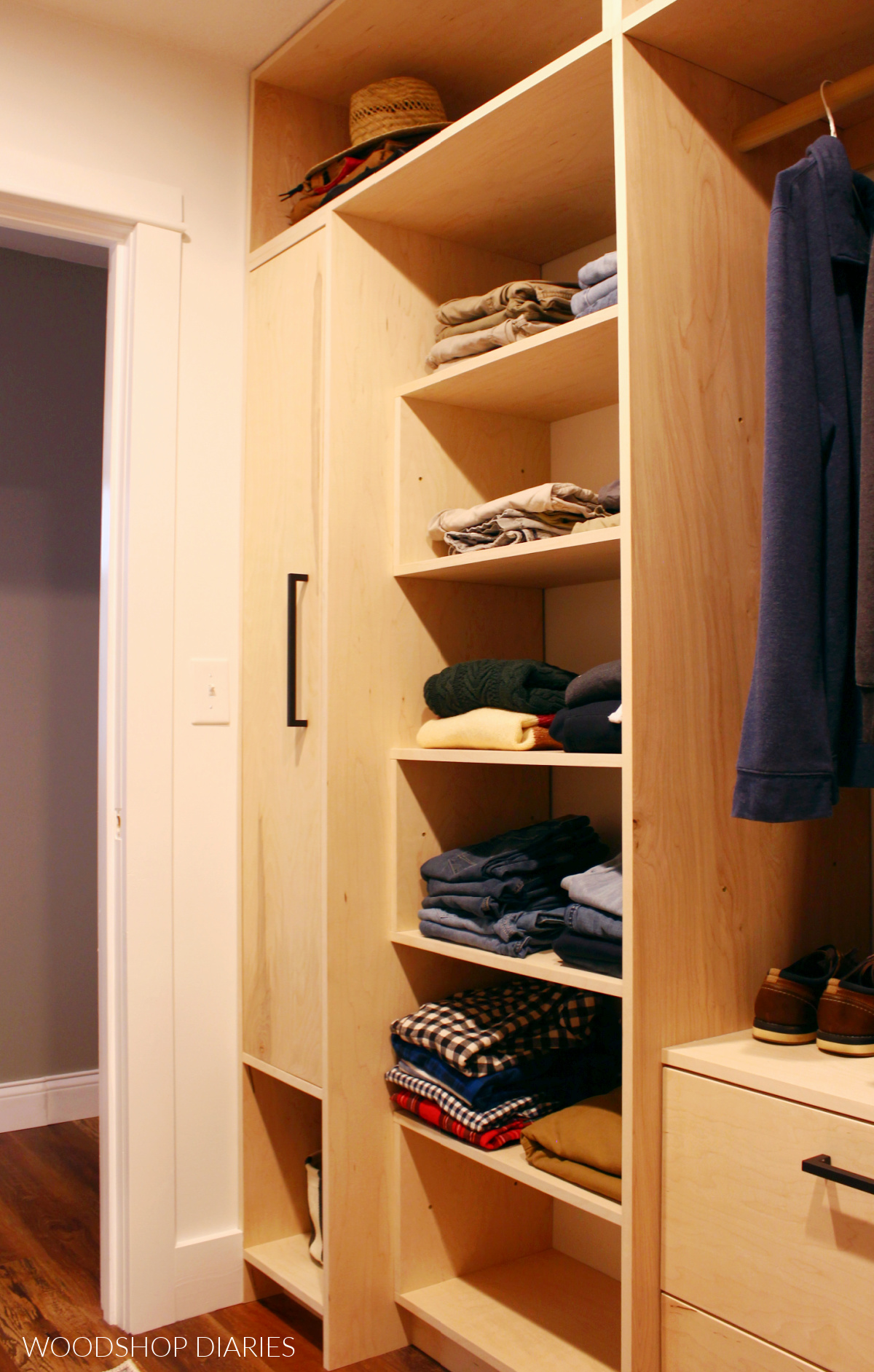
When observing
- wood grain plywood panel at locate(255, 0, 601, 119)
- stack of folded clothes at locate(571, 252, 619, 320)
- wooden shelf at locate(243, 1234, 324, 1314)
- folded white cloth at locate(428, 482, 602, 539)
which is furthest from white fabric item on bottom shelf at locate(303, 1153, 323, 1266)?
wood grain plywood panel at locate(255, 0, 601, 119)

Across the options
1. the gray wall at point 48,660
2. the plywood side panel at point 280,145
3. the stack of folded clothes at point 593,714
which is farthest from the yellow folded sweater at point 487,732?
the gray wall at point 48,660

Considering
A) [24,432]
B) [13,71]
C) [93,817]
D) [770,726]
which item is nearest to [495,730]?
[770,726]

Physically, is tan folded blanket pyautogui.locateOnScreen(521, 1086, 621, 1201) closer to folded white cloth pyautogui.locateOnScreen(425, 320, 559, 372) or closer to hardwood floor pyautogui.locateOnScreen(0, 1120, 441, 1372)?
hardwood floor pyautogui.locateOnScreen(0, 1120, 441, 1372)

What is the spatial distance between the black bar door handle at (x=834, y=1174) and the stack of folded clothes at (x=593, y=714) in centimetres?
61

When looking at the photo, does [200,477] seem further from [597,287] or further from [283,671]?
[597,287]

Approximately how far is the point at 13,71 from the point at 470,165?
93cm

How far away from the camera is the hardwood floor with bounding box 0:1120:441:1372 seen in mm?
1939

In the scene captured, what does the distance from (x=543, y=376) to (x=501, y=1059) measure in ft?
3.87

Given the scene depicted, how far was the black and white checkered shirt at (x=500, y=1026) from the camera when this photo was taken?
1.83m

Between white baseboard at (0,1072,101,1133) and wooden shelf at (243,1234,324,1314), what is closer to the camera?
wooden shelf at (243,1234,324,1314)

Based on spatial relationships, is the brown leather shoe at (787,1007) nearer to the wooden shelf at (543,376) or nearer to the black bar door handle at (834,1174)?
the black bar door handle at (834,1174)

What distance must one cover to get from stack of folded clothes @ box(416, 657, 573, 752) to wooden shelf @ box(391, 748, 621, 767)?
19 mm

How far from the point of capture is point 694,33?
1.46 meters

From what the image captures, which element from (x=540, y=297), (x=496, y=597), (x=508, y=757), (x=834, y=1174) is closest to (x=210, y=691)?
(x=496, y=597)
